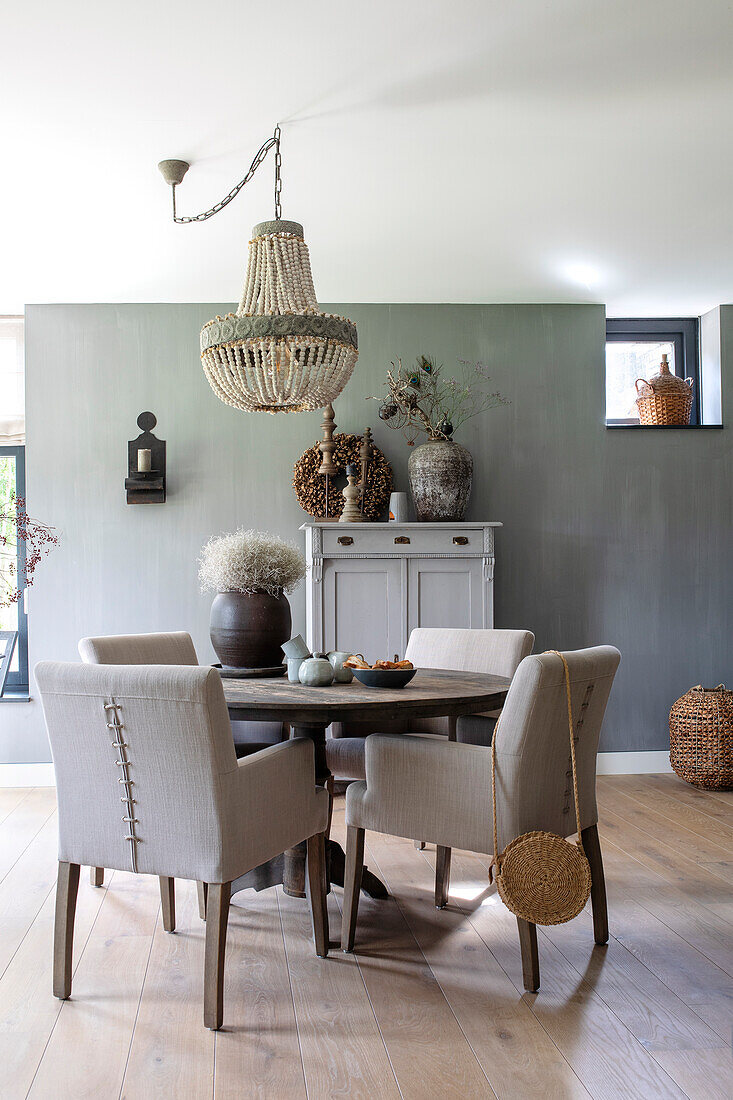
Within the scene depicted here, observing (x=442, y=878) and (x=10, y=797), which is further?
(x=10, y=797)

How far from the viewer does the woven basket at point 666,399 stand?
4770 millimetres

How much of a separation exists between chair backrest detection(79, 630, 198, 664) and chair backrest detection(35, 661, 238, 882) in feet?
2.11

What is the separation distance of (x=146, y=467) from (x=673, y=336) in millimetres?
2998

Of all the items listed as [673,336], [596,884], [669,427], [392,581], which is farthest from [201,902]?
[673,336]

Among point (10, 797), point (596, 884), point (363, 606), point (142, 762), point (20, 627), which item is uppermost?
point (363, 606)

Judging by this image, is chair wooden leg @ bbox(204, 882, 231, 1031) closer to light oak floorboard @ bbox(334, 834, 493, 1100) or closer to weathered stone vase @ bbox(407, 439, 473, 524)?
light oak floorboard @ bbox(334, 834, 493, 1100)

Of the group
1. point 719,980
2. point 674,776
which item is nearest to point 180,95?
point 719,980

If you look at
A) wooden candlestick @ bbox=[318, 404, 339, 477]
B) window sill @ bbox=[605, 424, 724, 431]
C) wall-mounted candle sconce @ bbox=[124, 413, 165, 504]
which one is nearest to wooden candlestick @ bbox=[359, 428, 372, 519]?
wooden candlestick @ bbox=[318, 404, 339, 477]

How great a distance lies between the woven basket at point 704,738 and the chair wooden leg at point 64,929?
10.6 ft

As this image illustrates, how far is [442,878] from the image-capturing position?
2.88 metres

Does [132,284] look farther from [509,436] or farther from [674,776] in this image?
[674,776]

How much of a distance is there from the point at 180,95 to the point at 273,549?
4.61ft

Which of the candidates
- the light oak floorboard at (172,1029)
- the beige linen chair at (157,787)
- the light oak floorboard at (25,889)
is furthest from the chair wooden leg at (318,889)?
the light oak floorboard at (25,889)

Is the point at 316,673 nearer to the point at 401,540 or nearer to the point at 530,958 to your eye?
the point at 530,958
